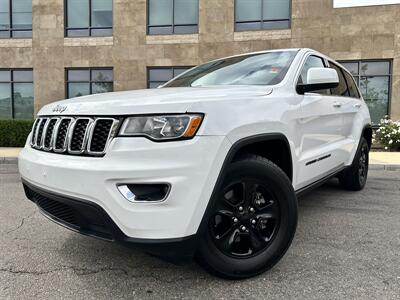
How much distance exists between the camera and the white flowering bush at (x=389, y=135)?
1182 centimetres

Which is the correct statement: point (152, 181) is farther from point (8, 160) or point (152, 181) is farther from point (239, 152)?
point (8, 160)

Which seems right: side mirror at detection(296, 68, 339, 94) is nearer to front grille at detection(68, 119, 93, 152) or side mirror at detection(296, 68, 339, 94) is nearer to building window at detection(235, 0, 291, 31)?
front grille at detection(68, 119, 93, 152)

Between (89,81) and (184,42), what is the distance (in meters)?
4.56

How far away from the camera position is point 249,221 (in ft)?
8.47

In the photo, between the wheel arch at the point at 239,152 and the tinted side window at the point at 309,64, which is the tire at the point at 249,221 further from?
the tinted side window at the point at 309,64

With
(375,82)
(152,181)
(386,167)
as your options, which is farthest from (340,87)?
(375,82)

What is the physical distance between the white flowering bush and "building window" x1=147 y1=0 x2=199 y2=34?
8204 millimetres

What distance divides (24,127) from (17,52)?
4956 millimetres

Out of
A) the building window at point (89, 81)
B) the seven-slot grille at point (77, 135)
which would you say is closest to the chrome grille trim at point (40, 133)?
the seven-slot grille at point (77, 135)

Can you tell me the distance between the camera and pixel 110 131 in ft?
7.20

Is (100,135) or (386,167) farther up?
(100,135)

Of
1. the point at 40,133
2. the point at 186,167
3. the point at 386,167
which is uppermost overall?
the point at 40,133

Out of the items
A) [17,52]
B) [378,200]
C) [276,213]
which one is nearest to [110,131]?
[276,213]

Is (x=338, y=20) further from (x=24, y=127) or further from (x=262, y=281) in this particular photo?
(x=262, y=281)
